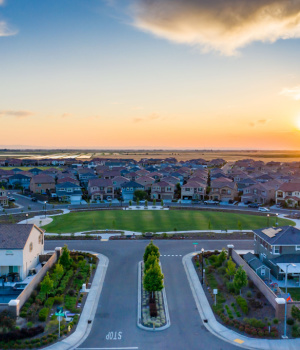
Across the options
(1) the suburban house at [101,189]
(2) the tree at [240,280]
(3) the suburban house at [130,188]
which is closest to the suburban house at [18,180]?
(1) the suburban house at [101,189]

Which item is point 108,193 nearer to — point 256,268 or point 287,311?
point 256,268

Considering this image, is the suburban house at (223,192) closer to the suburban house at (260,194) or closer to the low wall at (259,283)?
the suburban house at (260,194)

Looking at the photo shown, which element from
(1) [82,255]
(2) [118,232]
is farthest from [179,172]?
(1) [82,255]

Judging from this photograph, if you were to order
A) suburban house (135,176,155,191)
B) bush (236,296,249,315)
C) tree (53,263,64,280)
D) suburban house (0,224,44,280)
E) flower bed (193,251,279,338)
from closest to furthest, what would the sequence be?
flower bed (193,251,279,338) < bush (236,296,249,315) < tree (53,263,64,280) < suburban house (0,224,44,280) < suburban house (135,176,155,191)

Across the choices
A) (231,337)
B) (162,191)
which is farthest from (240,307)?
(162,191)

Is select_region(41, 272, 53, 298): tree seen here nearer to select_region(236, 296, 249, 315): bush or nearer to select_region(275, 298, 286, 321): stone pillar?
select_region(236, 296, 249, 315): bush

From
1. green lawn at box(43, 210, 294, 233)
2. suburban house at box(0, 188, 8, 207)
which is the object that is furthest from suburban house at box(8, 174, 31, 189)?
green lawn at box(43, 210, 294, 233)
